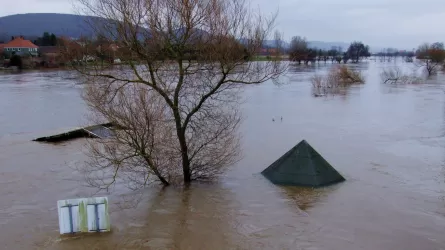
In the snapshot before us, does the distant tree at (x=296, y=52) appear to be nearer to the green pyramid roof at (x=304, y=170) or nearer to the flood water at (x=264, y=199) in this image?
the green pyramid roof at (x=304, y=170)

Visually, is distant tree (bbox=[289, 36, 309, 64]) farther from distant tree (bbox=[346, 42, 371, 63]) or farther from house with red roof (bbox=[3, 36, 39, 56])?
distant tree (bbox=[346, 42, 371, 63])

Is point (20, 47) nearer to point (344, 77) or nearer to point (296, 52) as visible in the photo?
point (344, 77)

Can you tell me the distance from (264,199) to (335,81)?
34936 millimetres

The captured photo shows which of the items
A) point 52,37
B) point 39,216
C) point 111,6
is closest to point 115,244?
point 39,216

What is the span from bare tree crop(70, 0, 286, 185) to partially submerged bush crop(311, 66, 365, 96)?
28892 mm

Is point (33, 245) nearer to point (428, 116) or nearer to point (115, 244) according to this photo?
point (115, 244)

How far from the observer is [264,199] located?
510 inches

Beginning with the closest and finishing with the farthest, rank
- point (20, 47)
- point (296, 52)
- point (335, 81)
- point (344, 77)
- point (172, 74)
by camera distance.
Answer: point (172, 74)
point (296, 52)
point (335, 81)
point (344, 77)
point (20, 47)

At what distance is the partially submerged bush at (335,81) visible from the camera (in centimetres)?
4297

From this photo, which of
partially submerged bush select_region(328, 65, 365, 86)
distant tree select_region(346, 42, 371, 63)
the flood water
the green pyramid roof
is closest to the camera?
the flood water

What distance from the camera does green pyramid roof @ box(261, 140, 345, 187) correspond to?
1388cm

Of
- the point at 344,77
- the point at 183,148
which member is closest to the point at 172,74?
the point at 183,148

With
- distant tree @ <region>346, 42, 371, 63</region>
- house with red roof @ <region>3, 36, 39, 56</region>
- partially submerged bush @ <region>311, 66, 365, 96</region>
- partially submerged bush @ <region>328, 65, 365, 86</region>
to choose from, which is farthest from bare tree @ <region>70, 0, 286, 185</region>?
distant tree @ <region>346, 42, 371, 63</region>

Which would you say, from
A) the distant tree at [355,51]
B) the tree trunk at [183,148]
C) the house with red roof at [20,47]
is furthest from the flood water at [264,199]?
the distant tree at [355,51]
